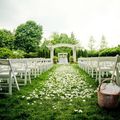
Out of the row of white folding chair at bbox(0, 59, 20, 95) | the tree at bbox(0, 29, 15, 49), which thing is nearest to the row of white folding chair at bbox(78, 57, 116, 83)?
the row of white folding chair at bbox(0, 59, 20, 95)

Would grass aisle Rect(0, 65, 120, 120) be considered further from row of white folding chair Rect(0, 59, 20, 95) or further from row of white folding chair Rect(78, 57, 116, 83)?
row of white folding chair Rect(78, 57, 116, 83)

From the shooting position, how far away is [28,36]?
47.2 m

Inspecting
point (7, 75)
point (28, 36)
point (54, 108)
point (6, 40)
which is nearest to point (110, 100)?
point (54, 108)

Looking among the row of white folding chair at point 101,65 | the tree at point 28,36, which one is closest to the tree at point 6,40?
the tree at point 28,36

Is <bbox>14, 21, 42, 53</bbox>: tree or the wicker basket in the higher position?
<bbox>14, 21, 42, 53</bbox>: tree

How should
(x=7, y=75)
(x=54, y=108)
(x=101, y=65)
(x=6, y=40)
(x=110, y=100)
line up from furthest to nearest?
1. (x=6, y=40)
2. (x=101, y=65)
3. (x=7, y=75)
4. (x=54, y=108)
5. (x=110, y=100)

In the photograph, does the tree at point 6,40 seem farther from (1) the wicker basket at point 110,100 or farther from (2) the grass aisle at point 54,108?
(1) the wicker basket at point 110,100

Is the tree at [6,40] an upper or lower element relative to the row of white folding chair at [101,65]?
upper

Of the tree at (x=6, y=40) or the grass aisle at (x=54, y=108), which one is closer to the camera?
the grass aisle at (x=54, y=108)

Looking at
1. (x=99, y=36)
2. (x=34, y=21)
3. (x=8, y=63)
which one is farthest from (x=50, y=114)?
(x=99, y=36)

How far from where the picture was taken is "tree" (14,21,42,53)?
4538 cm

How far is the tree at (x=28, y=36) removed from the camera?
45.4 m

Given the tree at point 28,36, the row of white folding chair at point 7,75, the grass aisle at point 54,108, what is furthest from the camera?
the tree at point 28,36

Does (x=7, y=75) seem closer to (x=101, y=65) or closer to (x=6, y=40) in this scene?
(x=101, y=65)
